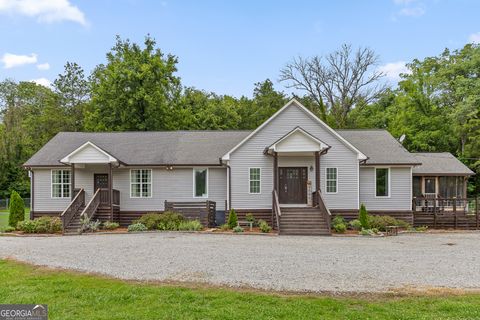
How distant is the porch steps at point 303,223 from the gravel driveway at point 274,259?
1.22 metres

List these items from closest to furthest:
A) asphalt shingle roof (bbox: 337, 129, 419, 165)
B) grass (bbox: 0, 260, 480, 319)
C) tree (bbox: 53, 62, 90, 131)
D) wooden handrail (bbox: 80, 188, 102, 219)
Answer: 1. grass (bbox: 0, 260, 480, 319)
2. wooden handrail (bbox: 80, 188, 102, 219)
3. asphalt shingle roof (bbox: 337, 129, 419, 165)
4. tree (bbox: 53, 62, 90, 131)

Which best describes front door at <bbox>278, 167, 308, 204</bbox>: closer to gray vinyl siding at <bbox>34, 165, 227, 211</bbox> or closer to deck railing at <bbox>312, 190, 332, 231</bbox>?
deck railing at <bbox>312, 190, 332, 231</bbox>

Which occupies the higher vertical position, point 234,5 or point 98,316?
point 234,5

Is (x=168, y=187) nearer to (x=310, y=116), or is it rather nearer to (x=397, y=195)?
(x=310, y=116)

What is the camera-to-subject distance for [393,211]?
67.7ft

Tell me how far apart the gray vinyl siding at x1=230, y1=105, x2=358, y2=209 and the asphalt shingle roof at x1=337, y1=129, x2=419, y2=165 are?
56.9 inches

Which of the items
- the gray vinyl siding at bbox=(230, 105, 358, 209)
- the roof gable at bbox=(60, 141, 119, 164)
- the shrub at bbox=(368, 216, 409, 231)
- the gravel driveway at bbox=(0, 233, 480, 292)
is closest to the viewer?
the gravel driveway at bbox=(0, 233, 480, 292)

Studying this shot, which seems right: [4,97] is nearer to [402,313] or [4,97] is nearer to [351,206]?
[351,206]

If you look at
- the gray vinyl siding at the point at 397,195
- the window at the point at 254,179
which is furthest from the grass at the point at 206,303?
the gray vinyl siding at the point at 397,195

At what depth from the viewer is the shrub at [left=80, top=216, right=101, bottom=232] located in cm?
1791

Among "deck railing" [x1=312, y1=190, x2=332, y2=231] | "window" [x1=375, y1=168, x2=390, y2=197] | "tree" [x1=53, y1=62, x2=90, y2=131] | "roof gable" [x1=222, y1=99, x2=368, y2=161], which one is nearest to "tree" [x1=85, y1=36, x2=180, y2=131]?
"tree" [x1=53, y1=62, x2=90, y2=131]

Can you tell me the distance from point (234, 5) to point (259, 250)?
1343 centimetres

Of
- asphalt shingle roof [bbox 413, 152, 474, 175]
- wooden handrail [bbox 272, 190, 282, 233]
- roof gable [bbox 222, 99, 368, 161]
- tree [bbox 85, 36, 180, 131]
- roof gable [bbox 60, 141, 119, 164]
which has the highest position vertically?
tree [bbox 85, 36, 180, 131]

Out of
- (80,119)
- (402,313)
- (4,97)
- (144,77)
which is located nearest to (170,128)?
(144,77)
